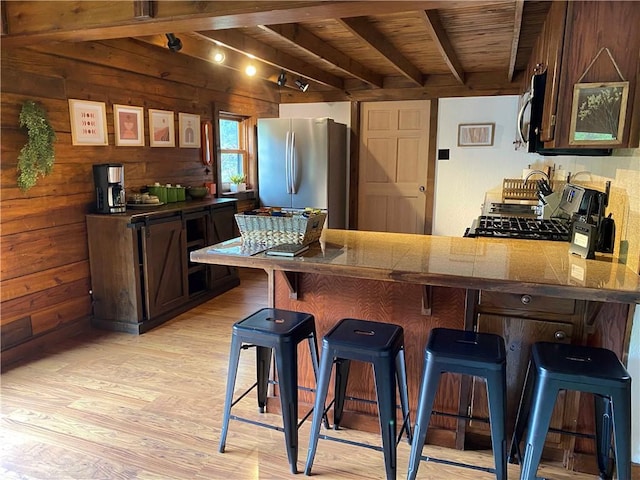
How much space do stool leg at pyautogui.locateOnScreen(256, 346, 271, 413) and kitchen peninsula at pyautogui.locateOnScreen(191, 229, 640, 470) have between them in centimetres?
19

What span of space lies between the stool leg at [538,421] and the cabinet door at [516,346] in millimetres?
357

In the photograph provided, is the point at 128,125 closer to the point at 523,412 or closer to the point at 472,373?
the point at 472,373

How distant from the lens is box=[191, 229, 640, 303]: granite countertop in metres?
1.66

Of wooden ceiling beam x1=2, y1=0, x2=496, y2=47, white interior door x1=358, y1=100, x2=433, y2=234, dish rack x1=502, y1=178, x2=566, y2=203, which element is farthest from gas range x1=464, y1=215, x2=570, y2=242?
white interior door x1=358, y1=100, x2=433, y2=234

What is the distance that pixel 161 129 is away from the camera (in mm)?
4293

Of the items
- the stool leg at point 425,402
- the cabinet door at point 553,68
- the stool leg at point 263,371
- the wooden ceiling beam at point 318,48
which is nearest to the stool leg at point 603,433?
the stool leg at point 425,402

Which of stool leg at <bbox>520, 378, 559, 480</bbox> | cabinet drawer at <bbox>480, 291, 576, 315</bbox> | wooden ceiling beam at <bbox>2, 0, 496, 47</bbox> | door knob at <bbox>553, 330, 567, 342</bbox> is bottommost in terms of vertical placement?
stool leg at <bbox>520, 378, 559, 480</bbox>

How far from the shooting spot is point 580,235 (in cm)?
212

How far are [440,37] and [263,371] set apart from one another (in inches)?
106

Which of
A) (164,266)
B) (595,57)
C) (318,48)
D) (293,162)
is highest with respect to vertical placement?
(318,48)

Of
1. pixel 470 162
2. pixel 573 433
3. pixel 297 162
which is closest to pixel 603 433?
pixel 573 433

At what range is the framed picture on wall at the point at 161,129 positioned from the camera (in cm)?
419

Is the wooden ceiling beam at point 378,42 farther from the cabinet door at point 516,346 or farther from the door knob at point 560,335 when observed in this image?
the door knob at point 560,335

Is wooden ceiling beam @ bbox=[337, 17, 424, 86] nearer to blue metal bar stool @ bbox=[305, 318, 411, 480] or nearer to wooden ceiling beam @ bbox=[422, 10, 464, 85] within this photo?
wooden ceiling beam @ bbox=[422, 10, 464, 85]
